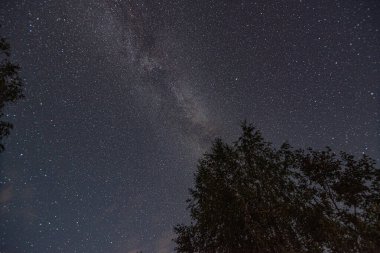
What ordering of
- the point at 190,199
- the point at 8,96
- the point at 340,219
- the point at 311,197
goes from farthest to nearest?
1. the point at 190,199
2. the point at 311,197
3. the point at 340,219
4. the point at 8,96

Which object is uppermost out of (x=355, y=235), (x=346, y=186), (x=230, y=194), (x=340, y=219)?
(x=230, y=194)

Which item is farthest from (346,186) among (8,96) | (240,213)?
(8,96)

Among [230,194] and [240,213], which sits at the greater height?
[230,194]

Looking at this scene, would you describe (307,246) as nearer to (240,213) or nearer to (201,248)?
(240,213)

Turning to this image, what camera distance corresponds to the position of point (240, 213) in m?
28.5

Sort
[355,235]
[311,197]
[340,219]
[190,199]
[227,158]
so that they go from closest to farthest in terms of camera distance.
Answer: [355,235] < [340,219] < [311,197] < [227,158] < [190,199]

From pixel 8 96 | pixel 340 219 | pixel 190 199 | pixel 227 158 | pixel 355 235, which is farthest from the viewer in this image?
pixel 190 199

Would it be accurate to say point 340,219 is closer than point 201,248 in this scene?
Yes

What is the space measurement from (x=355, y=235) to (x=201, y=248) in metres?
18.4

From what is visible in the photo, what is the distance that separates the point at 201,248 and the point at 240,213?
33.6 ft

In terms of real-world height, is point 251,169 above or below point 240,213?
above

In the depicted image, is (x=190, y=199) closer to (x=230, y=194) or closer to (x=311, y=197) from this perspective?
(x=230, y=194)

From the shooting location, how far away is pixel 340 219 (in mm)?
26141

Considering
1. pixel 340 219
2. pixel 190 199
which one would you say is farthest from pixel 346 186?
pixel 190 199
